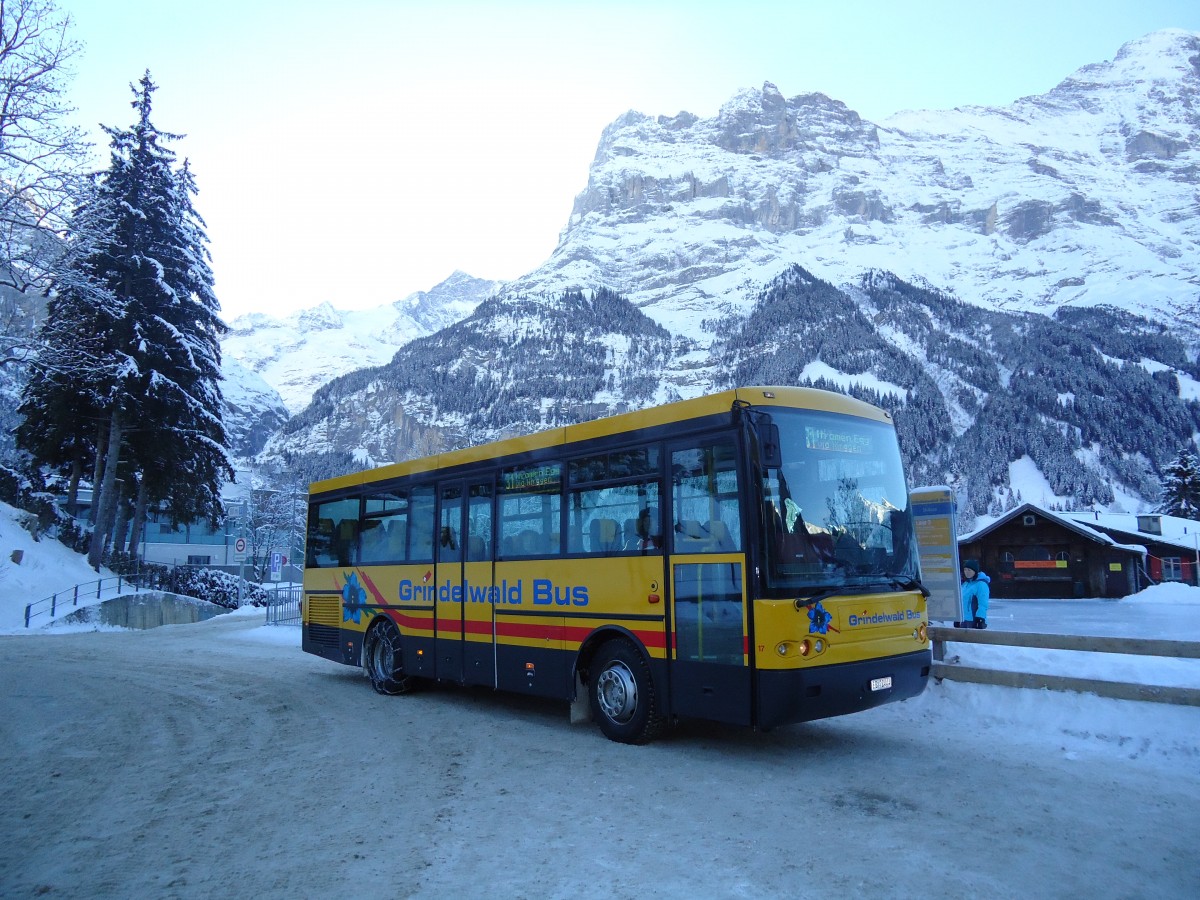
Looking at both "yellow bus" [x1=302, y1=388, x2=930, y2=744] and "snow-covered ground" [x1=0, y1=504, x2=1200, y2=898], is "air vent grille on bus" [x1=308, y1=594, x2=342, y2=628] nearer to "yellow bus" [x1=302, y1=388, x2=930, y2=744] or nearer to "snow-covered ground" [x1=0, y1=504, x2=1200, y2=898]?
"snow-covered ground" [x1=0, y1=504, x2=1200, y2=898]

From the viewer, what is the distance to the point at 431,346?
192m

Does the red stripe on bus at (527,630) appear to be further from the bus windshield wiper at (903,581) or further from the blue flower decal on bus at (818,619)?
the bus windshield wiper at (903,581)

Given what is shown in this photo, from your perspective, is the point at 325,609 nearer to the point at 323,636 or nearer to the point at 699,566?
the point at 323,636

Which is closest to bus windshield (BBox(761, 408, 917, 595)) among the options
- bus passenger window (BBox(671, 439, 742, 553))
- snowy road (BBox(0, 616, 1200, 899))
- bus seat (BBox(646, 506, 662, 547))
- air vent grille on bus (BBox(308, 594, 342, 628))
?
bus passenger window (BBox(671, 439, 742, 553))

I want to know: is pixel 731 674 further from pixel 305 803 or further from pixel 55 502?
pixel 55 502

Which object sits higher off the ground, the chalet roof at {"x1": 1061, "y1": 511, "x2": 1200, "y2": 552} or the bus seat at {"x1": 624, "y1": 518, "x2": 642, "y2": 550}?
the chalet roof at {"x1": 1061, "y1": 511, "x2": 1200, "y2": 552}

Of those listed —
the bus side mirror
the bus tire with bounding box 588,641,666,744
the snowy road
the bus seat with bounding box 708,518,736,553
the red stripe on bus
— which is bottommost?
the snowy road

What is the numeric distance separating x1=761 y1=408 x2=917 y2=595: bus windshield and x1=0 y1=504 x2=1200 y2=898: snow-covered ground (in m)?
1.61

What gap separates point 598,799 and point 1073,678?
16.3 feet

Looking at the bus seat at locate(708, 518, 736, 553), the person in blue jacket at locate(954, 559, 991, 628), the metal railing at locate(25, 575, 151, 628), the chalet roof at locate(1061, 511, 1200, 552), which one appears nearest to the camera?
the bus seat at locate(708, 518, 736, 553)

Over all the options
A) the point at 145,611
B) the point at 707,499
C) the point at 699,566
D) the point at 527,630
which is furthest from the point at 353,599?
the point at 145,611

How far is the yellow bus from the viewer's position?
6.84 meters

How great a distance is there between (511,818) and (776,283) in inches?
7728

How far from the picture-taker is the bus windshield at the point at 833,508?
6867 millimetres
